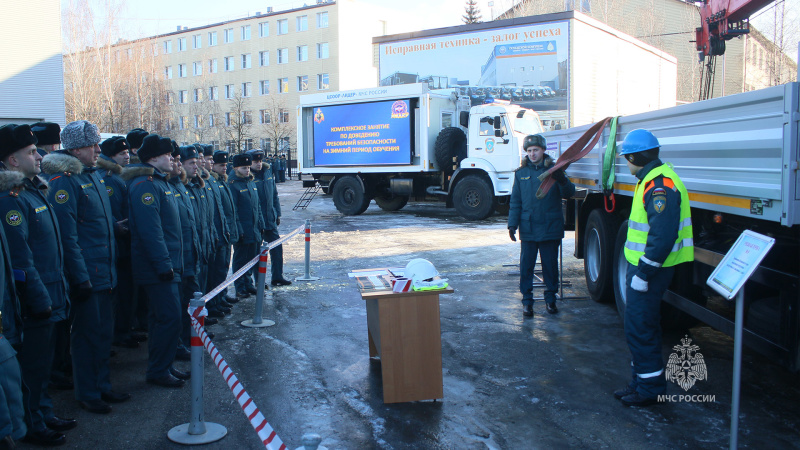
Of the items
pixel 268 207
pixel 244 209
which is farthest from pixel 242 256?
pixel 268 207

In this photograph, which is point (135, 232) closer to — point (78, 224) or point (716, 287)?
point (78, 224)

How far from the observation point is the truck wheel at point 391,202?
1953 centimetres

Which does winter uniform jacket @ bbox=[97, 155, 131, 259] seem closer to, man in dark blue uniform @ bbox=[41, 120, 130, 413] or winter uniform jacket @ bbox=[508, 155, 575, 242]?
man in dark blue uniform @ bbox=[41, 120, 130, 413]

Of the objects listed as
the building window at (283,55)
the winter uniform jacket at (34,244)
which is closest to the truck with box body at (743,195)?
the winter uniform jacket at (34,244)

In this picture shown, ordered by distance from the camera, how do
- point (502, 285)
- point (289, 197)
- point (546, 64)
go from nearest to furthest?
point (502, 285) < point (546, 64) < point (289, 197)

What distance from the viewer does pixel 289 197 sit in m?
27.6

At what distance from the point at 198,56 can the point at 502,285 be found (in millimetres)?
62680

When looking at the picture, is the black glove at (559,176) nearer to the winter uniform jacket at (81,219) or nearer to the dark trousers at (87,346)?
the winter uniform jacket at (81,219)

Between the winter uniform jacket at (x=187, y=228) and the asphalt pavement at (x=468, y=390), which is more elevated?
the winter uniform jacket at (x=187, y=228)

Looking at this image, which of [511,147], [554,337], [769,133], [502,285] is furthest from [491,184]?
[769,133]

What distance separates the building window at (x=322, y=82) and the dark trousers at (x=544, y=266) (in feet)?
167

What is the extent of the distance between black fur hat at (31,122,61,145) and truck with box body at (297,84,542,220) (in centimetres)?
1222

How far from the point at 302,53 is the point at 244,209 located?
172 ft

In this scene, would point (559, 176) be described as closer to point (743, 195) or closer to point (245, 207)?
point (743, 195)
